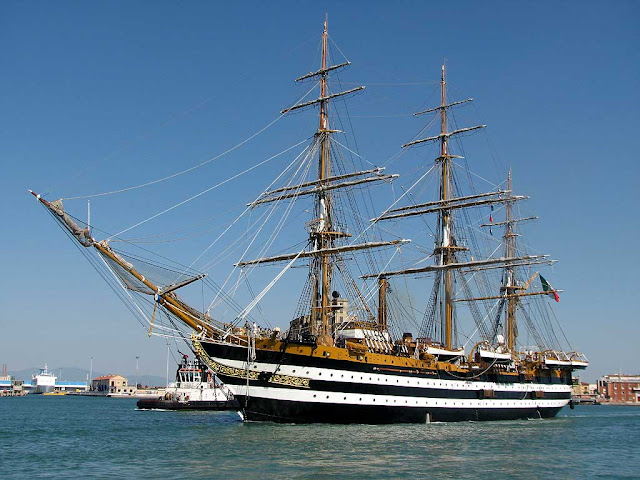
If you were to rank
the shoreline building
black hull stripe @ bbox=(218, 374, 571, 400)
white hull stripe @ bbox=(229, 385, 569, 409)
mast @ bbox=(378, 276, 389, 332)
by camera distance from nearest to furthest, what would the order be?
white hull stripe @ bbox=(229, 385, 569, 409), black hull stripe @ bbox=(218, 374, 571, 400), mast @ bbox=(378, 276, 389, 332), the shoreline building

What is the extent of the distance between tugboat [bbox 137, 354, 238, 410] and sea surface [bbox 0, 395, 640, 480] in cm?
3022

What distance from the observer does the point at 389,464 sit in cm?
2720

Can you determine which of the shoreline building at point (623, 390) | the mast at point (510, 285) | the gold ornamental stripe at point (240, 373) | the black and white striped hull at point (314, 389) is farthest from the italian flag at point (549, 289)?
the shoreline building at point (623, 390)

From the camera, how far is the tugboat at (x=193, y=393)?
242 feet

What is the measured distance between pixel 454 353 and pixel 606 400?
149 metres

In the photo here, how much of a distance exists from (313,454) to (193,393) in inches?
1948

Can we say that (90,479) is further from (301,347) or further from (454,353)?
(454,353)

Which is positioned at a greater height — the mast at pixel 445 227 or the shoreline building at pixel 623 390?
the mast at pixel 445 227

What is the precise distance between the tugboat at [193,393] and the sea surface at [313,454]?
30.2 metres

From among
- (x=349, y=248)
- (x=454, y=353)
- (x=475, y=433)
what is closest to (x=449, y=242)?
(x=454, y=353)

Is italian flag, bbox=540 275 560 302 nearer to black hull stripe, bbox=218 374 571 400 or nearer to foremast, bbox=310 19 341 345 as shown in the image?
black hull stripe, bbox=218 374 571 400

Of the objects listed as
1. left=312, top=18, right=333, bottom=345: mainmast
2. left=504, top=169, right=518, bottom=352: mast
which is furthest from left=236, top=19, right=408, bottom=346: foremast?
left=504, top=169, right=518, bottom=352: mast

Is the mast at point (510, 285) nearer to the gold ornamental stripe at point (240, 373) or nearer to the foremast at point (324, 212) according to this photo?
the foremast at point (324, 212)

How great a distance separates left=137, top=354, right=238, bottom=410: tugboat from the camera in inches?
2906
